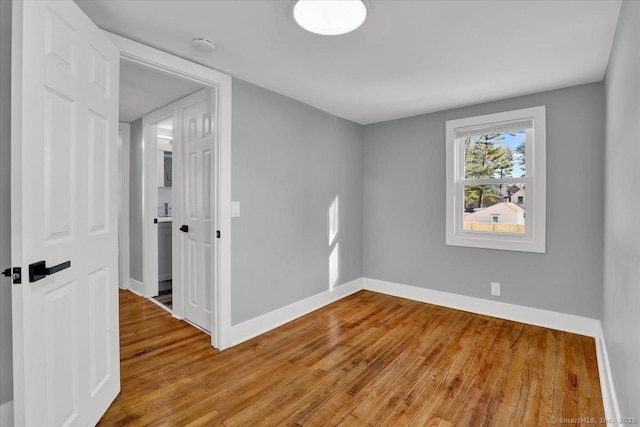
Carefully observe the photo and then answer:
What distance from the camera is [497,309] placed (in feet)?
10.8

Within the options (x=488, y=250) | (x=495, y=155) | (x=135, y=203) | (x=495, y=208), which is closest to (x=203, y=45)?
(x=135, y=203)

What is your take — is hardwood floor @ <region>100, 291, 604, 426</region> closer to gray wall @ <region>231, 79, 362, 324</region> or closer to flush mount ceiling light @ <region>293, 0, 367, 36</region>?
gray wall @ <region>231, 79, 362, 324</region>

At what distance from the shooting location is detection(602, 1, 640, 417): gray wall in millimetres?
1245

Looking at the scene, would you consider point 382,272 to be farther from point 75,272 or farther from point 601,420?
point 75,272

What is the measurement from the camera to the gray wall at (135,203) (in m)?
3.98

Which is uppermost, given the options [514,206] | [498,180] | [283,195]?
[498,180]

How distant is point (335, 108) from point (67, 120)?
2665 millimetres

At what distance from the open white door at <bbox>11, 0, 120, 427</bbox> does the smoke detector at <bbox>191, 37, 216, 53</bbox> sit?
1.55 feet

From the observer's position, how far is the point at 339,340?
2.78 m

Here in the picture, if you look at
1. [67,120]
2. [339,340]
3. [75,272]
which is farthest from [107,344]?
Answer: [339,340]

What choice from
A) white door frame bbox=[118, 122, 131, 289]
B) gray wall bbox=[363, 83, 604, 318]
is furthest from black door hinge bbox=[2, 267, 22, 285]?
gray wall bbox=[363, 83, 604, 318]

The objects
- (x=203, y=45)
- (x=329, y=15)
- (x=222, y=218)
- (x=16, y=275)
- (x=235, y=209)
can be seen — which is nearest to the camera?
(x=16, y=275)

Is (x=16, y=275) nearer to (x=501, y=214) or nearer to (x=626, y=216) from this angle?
(x=626, y=216)

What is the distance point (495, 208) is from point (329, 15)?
105 inches
